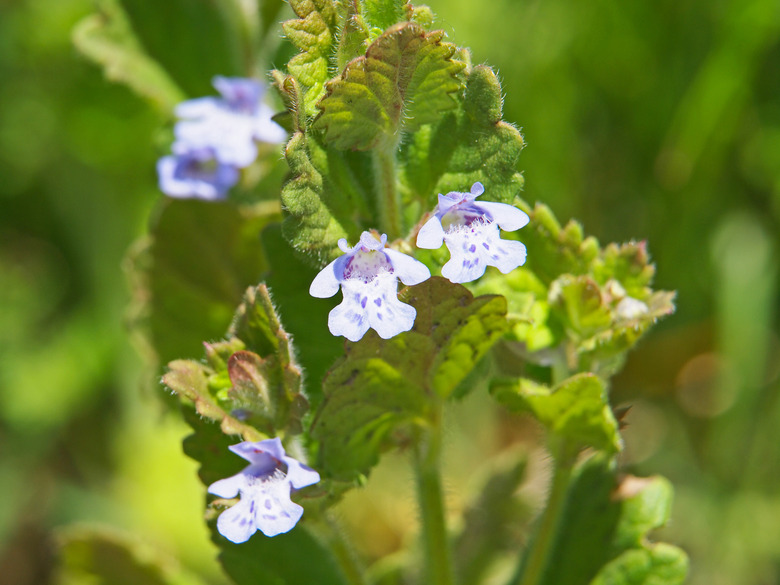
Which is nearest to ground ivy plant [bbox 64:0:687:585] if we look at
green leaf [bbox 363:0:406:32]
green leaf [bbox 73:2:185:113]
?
green leaf [bbox 363:0:406:32]

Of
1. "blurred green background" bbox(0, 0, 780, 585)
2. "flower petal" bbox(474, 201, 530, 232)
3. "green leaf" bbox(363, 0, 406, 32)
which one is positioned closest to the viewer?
"flower petal" bbox(474, 201, 530, 232)

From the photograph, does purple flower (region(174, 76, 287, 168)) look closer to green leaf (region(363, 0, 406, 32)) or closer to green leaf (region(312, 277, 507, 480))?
green leaf (region(363, 0, 406, 32))

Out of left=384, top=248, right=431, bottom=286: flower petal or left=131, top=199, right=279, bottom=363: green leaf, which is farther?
left=131, top=199, right=279, bottom=363: green leaf

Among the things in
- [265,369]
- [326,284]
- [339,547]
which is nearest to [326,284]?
[326,284]

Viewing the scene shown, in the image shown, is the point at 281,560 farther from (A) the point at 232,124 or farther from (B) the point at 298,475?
(A) the point at 232,124

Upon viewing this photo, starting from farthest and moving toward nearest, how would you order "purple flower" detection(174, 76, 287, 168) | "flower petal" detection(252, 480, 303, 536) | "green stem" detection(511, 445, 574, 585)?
"purple flower" detection(174, 76, 287, 168), "green stem" detection(511, 445, 574, 585), "flower petal" detection(252, 480, 303, 536)

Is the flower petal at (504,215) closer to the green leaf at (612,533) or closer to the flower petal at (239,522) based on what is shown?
the flower petal at (239,522)

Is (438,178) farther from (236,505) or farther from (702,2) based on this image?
(702,2)

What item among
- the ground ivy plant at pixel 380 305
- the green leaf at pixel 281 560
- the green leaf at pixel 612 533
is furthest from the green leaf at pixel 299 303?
the green leaf at pixel 612 533
